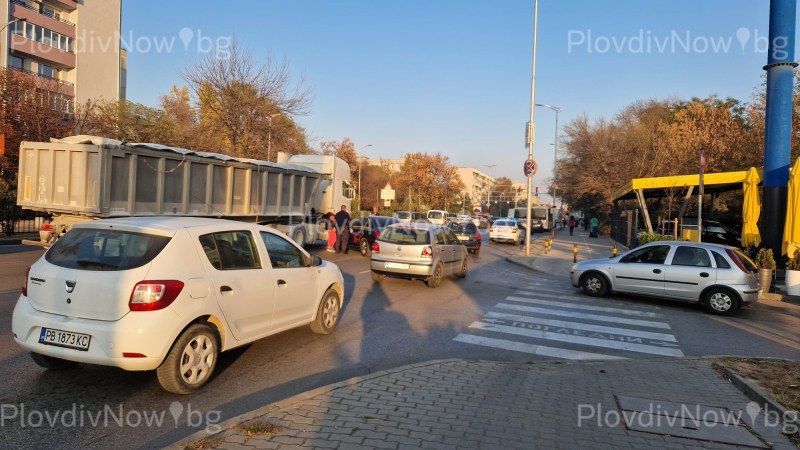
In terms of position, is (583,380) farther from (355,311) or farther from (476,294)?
(476,294)

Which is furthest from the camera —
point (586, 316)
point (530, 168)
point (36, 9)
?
point (36, 9)

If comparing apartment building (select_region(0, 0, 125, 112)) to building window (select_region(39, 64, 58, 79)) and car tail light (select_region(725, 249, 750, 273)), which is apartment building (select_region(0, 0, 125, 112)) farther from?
car tail light (select_region(725, 249, 750, 273))

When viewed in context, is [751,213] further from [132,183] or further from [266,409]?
[132,183]

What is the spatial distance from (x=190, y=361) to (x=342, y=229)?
47.8ft

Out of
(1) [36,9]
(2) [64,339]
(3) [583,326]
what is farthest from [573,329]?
(1) [36,9]

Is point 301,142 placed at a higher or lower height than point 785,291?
higher

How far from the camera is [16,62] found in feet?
136

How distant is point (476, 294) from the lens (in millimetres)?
12195

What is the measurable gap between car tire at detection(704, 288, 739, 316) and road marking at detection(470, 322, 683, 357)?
3.66 m

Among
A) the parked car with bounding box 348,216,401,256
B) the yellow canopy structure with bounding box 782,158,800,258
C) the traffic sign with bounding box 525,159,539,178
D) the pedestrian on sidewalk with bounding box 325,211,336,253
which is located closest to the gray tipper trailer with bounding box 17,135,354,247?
the pedestrian on sidewalk with bounding box 325,211,336,253

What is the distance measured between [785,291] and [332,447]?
13.4 meters

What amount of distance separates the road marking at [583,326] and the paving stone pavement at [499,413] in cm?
231

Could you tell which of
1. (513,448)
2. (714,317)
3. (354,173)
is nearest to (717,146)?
(714,317)

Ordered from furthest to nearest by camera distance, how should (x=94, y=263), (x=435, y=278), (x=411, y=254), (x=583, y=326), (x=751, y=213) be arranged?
(x=751, y=213) < (x=435, y=278) < (x=411, y=254) < (x=583, y=326) < (x=94, y=263)
